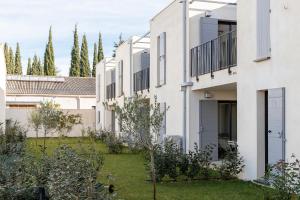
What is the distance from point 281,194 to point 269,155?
2.72 metres

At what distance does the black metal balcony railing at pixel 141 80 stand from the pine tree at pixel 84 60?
3295 cm

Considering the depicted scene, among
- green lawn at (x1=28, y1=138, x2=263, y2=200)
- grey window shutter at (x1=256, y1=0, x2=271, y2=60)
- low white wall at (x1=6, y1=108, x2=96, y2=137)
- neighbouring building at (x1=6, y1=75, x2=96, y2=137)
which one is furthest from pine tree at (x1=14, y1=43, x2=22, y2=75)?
A: grey window shutter at (x1=256, y1=0, x2=271, y2=60)

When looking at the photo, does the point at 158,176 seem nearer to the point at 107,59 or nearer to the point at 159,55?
the point at 159,55

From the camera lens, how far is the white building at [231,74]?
946 cm

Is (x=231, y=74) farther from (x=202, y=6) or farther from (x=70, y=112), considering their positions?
(x=70, y=112)

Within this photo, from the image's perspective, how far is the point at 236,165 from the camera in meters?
11.5

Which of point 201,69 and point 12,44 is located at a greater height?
point 12,44

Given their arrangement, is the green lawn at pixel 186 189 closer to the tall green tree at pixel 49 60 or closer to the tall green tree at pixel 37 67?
the tall green tree at pixel 49 60

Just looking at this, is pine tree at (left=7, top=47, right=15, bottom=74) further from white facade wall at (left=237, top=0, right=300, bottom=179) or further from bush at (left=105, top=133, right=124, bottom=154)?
white facade wall at (left=237, top=0, right=300, bottom=179)

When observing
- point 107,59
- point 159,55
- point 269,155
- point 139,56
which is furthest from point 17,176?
point 107,59

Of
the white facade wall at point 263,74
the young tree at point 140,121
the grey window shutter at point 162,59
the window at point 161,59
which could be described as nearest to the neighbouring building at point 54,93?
the window at point 161,59

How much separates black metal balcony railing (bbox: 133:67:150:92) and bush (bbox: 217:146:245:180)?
964 cm

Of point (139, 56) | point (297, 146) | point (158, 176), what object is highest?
point (139, 56)

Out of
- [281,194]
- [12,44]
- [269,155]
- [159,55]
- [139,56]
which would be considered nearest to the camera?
[281,194]
